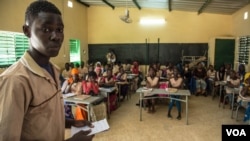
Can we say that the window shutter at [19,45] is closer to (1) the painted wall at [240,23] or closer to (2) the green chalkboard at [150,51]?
(2) the green chalkboard at [150,51]

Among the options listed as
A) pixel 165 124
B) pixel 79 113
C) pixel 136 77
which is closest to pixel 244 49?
pixel 136 77

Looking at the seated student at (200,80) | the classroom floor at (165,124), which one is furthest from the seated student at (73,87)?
the seated student at (200,80)

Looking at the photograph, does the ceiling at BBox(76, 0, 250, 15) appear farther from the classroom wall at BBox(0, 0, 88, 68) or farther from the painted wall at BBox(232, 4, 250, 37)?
the classroom wall at BBox(0, 0, 88, 68)

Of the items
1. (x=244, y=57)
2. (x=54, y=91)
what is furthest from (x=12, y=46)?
(x=244, y=57)

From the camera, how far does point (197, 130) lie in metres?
4.48

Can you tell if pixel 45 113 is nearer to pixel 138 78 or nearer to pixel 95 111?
pixel 95 111

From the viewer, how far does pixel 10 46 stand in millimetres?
5691

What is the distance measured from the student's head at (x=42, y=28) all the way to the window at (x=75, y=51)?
854 centimetres

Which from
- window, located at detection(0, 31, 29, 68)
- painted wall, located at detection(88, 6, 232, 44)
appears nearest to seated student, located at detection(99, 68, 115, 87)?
window, located at detection(0, 31, 29, 68)

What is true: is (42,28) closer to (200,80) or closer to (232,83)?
(232,83)

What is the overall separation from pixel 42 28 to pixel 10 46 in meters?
5.49

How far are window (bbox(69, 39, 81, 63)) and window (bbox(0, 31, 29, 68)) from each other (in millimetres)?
3249

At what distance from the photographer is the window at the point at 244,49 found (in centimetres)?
752

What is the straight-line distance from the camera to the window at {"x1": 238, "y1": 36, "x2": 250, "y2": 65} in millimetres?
7516
